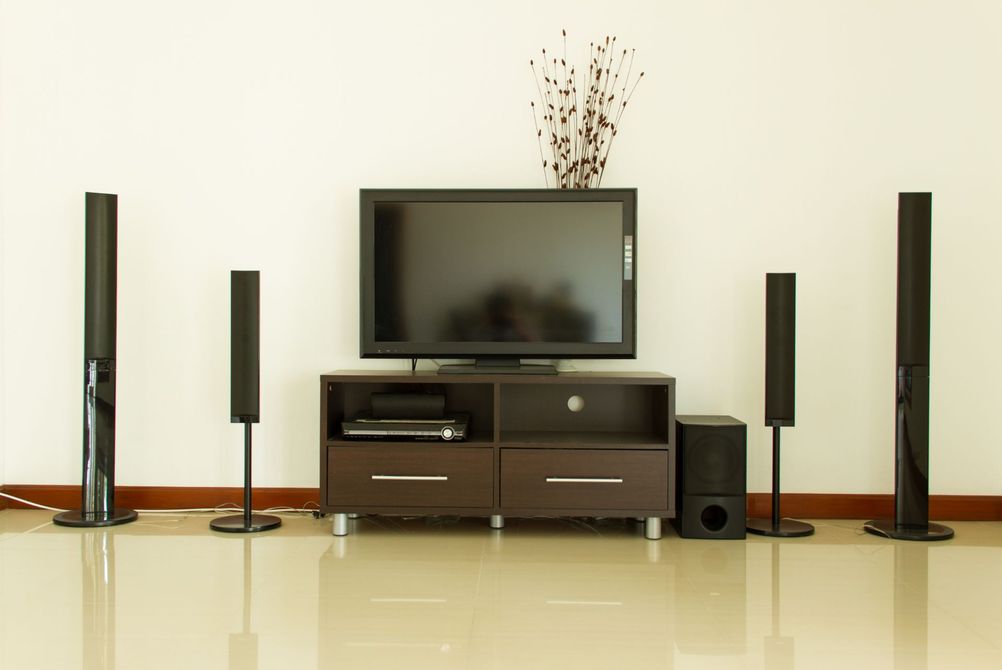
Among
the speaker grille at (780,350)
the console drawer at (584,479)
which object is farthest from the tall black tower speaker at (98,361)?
the speaker grille at (780,350)

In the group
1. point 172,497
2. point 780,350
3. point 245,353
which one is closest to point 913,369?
point 780,350

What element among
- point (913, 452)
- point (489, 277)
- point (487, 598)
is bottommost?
point (487, 598)

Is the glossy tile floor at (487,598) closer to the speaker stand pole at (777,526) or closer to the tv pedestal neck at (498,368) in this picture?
the speaker stand pole at (777,526)

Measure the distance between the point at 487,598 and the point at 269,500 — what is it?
160 cm

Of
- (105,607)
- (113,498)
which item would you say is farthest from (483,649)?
(113,498)

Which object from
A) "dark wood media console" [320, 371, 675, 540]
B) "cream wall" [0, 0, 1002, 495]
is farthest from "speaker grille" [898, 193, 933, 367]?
"dark wood media console" [320, 371, 675, 540]

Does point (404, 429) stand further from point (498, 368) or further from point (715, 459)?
point (715, 459)

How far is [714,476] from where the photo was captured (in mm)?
3463

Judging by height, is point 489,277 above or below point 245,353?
above

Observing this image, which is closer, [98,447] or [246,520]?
[246,520]

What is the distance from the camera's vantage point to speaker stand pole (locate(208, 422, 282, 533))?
11.5ft

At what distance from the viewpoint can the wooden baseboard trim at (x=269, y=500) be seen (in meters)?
3.80

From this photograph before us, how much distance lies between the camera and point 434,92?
3883mm

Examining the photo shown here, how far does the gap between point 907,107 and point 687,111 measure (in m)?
0.95
